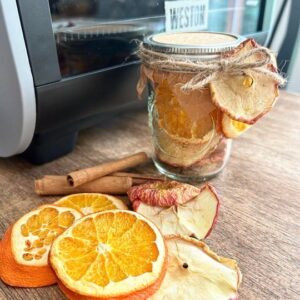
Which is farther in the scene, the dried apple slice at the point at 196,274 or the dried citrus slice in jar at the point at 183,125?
the dried citrus slice in jar at the point at 183,125

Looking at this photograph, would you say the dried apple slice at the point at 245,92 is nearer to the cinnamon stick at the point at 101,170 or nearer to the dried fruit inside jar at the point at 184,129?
the dried fruit inside jar at the point at 184,129

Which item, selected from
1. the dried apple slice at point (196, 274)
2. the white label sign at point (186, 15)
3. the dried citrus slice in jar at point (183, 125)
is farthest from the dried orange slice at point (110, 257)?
the white label sign at point (186, 15)

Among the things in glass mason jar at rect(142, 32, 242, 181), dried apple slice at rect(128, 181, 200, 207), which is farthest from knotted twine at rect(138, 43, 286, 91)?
dried apple slice at rect(128, 181, 200, 207)

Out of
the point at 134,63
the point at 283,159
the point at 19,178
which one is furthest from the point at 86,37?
the point at 283,159

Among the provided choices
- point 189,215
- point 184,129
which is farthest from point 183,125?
point 189,215

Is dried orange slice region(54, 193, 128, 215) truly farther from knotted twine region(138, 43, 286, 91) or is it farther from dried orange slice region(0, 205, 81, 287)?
knotted twine region(138, 43, 286, 91)

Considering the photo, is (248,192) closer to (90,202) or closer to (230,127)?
(230,127)

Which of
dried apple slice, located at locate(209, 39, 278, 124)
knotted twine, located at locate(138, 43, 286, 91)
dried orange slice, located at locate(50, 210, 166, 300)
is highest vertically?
knotted twine, located at locate(138, 43, 286, 91)

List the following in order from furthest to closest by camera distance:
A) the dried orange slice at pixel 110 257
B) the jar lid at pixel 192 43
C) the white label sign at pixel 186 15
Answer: the white label sign at pixel 186 15
the jar lid at pixel 192 43
the dried orange slice at pixel 110 257
